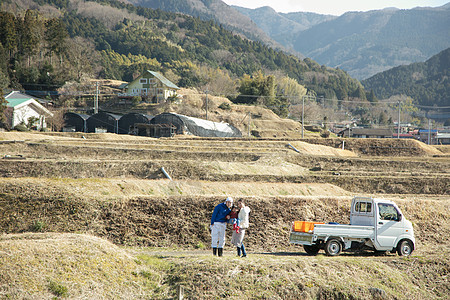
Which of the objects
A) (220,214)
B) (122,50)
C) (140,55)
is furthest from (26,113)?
(122,50)

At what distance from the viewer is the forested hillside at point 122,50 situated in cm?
7638

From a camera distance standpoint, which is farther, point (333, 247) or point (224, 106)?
point (224, 106)

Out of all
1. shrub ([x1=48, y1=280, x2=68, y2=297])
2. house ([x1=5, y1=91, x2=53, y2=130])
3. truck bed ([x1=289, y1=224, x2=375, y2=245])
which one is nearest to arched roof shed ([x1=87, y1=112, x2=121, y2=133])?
house ([x1=5, y1=91, x2=53, y2=130])

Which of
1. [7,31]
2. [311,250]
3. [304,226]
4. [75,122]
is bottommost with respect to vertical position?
[311,250]

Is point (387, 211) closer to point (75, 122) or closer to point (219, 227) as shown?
point (219, 227)

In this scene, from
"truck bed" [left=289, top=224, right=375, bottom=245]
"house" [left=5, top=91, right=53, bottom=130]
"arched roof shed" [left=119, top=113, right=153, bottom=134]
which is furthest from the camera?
"arched roof shed" [left=119, top=113, right=153, bottom=134]

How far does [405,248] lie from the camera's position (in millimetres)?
13039

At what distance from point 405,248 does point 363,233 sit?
1.61m

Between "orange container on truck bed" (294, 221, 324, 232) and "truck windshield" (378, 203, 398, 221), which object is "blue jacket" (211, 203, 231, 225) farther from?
"truck windshield" (378, 203, 398, 221)

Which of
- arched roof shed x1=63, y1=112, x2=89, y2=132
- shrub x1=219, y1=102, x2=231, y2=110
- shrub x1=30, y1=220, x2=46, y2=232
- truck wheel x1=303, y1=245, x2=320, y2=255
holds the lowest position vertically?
truck wheel x1=303, y1=245, x2=320, y2=255

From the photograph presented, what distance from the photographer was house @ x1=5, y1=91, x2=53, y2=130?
5038 cm

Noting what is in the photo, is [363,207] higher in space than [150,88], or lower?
lower

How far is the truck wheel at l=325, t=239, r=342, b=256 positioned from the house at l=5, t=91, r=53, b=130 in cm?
4765

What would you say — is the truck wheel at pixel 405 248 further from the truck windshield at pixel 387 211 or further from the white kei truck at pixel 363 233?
the truck windshield at pixel 387 211
